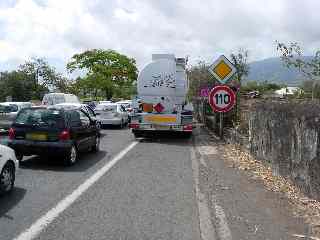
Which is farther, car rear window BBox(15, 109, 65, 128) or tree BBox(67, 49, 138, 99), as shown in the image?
tree BBox(67, 49, 138, 99)

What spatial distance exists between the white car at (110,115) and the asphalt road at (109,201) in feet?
43.4

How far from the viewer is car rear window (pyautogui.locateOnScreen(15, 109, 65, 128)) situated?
38.4ft

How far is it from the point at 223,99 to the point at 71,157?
24.4 feet

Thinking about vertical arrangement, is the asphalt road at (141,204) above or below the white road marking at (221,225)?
above

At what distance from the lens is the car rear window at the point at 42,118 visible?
11.7 metres

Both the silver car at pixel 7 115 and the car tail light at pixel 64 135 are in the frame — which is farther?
the silver car at pixel 7 115

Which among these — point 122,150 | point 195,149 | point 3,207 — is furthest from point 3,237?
point 195,149

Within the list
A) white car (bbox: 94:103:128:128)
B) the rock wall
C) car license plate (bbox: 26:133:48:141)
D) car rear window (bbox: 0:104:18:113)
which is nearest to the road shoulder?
the rock wall

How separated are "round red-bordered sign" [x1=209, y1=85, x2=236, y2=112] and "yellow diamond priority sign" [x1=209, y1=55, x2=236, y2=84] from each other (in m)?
0.76

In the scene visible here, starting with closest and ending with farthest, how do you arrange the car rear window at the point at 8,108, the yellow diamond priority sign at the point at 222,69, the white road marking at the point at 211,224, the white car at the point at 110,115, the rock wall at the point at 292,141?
the white road marking at the point at 211,224, the rock wall at the point at 292,141, the yellow diamond priority sign at the point at 222,69, the car rear window at the point at 8,108, the white car at the point at 110,115

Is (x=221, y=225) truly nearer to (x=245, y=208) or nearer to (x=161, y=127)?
(x=245, y=208)

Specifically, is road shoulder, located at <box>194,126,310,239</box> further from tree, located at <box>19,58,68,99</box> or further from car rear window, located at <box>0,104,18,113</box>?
tree, located at <box>19,58,68,99</box>

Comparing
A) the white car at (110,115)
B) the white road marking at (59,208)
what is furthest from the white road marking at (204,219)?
the white car at (110,115)

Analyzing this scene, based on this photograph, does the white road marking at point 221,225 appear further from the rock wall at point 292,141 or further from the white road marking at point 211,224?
the rock wall at point 292,141
